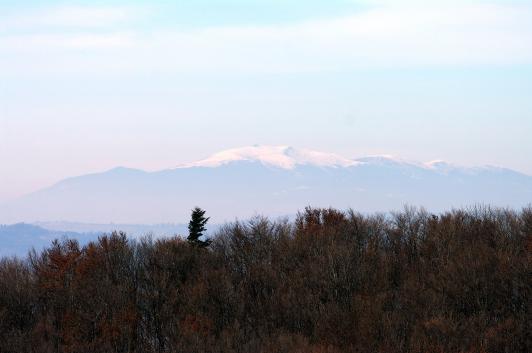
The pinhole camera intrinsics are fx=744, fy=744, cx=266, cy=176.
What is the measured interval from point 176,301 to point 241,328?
7434 millimetres

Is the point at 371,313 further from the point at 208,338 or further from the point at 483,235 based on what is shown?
the point at 483,235

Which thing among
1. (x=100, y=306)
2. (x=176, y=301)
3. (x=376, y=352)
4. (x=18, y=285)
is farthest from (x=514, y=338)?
(x=18, y=285)

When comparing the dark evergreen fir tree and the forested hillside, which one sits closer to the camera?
the forested hillside

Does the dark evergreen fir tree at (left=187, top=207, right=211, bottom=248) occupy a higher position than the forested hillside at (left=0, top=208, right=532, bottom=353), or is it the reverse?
the dark evergreen fir tree at (left=187, top=207, right=211, bottom=248)

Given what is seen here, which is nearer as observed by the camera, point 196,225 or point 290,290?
point 290,290

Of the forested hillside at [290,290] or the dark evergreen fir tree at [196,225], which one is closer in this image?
the forested hillside at [290,290]

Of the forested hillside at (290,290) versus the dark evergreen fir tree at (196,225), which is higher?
the dark evergreen fir tree at (196,225)

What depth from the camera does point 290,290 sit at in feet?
230

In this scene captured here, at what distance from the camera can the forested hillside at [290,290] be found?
6016 cm

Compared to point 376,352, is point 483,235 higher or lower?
higher

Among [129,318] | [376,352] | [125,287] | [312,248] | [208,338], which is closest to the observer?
[376,352]

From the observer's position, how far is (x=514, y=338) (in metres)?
56.1

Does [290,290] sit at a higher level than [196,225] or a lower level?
lower

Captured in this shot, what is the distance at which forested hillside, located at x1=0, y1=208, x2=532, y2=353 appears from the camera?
60156 millimetres
